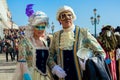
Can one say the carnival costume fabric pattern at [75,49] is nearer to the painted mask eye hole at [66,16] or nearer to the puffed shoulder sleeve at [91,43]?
the puffed shoulder sleeve at [91,43]

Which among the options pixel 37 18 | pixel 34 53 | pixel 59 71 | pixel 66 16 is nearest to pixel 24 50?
pixel 34 53

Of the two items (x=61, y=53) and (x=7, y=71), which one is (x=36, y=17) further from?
(x=7, y=71)

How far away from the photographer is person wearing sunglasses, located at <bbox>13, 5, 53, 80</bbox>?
4.93 meters

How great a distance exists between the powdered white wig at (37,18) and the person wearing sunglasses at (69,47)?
0.74 feet

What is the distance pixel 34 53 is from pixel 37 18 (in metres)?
0.45

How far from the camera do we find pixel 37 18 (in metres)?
5.05

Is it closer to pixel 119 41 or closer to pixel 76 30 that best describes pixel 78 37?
pixel 76 30

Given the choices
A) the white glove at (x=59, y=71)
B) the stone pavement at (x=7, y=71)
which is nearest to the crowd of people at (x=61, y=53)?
the white glove at (x=59, y=71)

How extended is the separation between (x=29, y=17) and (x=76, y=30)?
732mm

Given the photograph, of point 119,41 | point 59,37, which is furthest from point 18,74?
point 119,41

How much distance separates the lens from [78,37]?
482cm

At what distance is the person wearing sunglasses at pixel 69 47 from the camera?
4.70 meters

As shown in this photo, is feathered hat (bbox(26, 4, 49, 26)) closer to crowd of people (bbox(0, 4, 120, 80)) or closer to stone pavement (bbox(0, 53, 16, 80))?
crowd of people (bbox(0, 4, 120, 80))

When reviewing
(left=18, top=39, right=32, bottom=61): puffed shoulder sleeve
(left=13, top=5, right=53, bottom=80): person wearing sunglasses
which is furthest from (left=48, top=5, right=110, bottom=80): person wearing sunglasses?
(left=18, top=39, right=32, bottom=61): puffed shoulder sleeve
